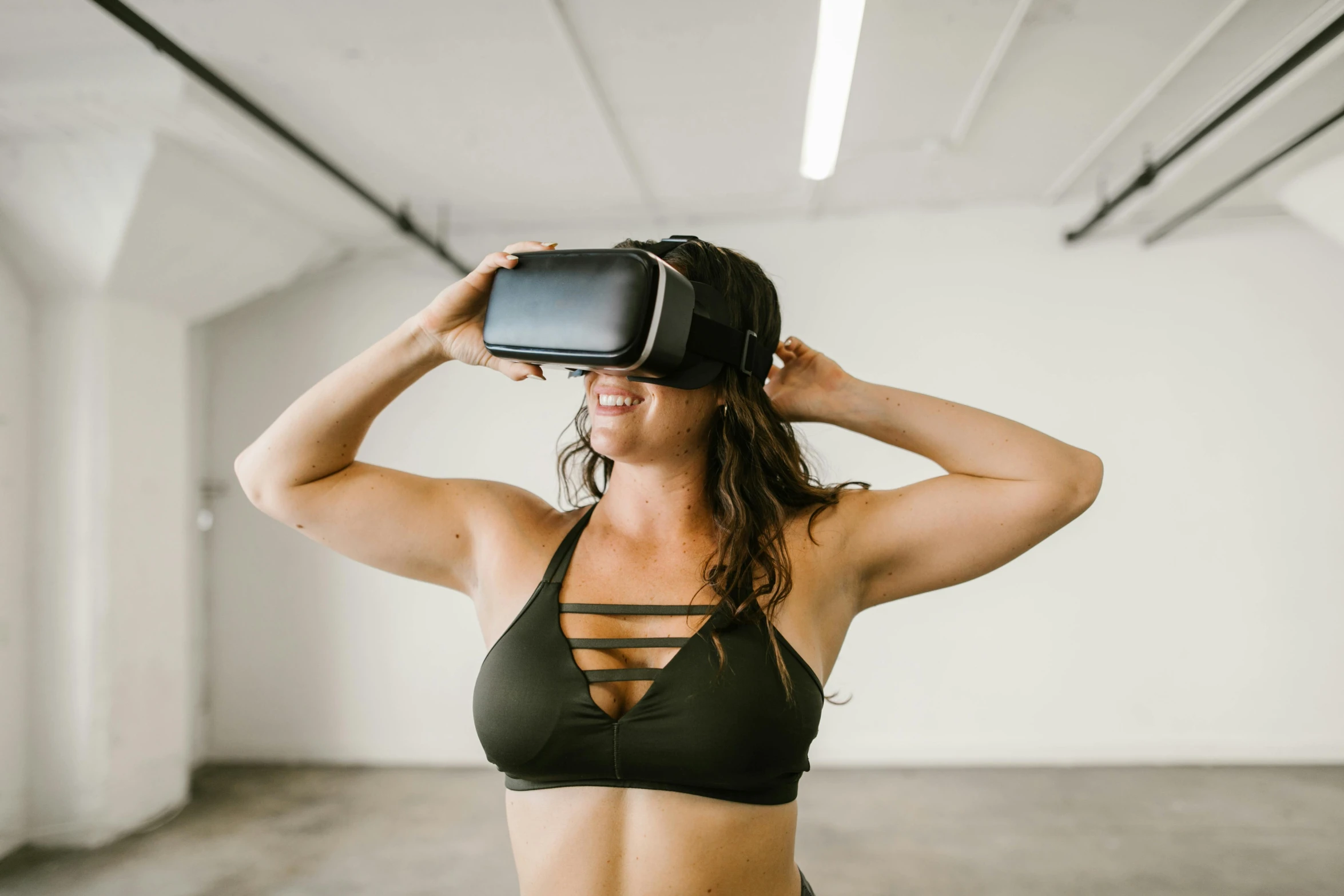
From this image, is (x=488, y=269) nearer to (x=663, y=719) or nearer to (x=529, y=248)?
(x=529, y=248)

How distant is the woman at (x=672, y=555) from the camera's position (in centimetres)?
99

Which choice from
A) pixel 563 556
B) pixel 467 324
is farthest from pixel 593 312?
pixel 563 556

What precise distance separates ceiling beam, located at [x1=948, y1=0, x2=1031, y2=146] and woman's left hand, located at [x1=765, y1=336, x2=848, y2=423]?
1.90 metres

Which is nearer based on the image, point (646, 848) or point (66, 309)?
point (646, 848)

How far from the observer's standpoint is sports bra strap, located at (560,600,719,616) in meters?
1.08

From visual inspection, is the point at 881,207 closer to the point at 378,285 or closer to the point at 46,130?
the point at 378,285

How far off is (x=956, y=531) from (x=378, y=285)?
417 centimetres

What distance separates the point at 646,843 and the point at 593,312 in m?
0.68

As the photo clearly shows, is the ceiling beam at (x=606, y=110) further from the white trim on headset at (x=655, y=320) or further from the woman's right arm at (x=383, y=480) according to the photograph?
the white trim on headset at (x=655, y=320)

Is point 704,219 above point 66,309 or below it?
above

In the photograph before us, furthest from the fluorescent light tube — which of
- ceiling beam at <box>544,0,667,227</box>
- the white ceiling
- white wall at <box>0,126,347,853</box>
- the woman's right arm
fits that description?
white wall at <box>0,126,347,853</box>

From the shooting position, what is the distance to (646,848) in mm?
997

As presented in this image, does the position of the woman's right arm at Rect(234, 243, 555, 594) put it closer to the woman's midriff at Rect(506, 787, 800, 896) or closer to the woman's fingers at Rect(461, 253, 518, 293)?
the woman's fingers at Rect(461, 253, 518, 293)

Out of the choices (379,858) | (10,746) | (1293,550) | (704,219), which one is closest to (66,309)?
(10,746)
